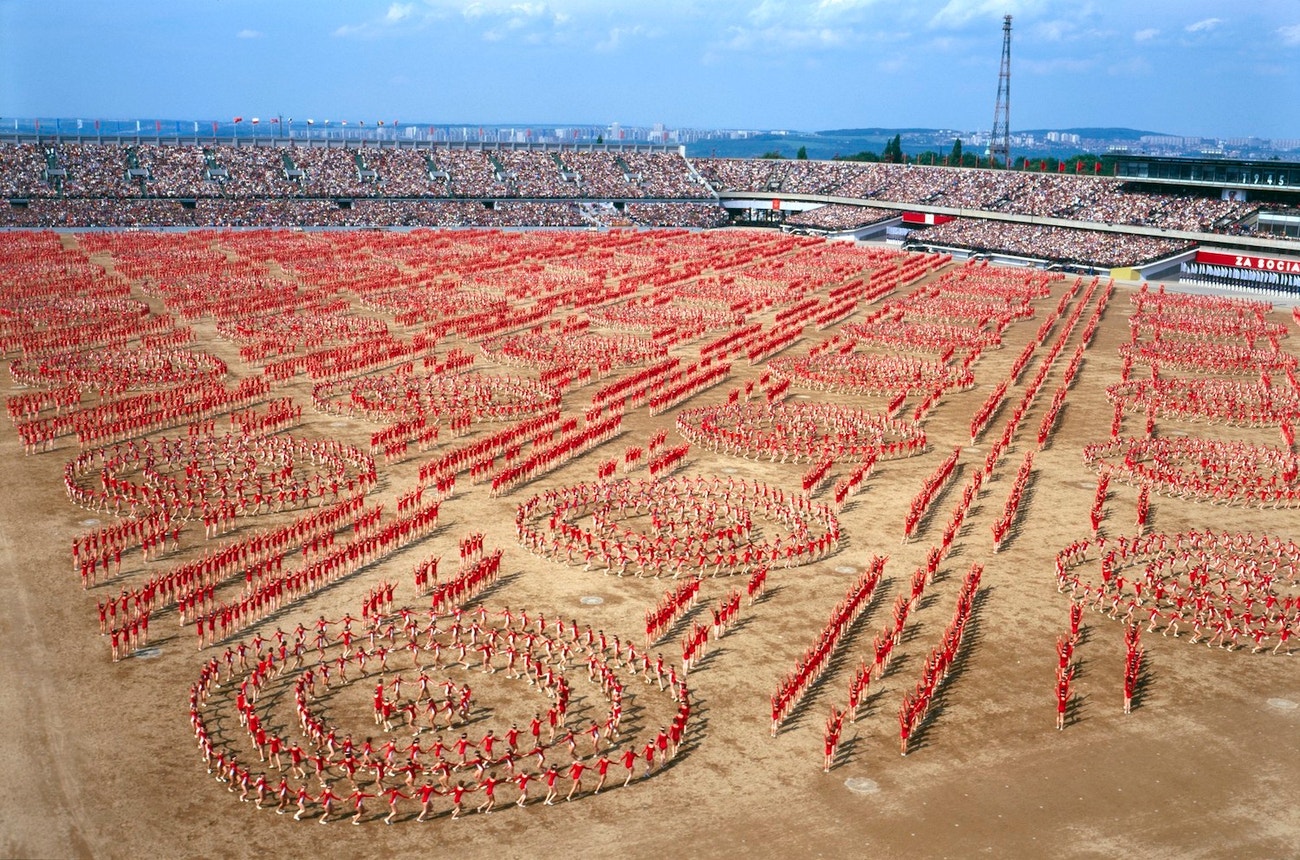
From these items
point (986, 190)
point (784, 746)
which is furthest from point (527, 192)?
point (784, 746)

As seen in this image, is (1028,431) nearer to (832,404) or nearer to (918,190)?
(832,404)

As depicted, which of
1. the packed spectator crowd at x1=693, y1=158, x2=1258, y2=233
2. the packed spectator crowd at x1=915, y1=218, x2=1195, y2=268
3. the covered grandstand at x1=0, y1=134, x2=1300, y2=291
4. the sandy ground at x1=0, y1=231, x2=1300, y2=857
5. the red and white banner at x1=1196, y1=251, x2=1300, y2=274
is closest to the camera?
the sandy ground at x1=0, y1=231, x2=1300, y2=857

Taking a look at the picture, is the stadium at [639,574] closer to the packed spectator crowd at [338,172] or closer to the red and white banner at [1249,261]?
the red and white banner at [1249,261]

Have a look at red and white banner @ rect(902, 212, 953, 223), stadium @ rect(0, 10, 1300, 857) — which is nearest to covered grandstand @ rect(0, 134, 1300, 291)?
red and white banner @ rect(902, 212, 953, 223)

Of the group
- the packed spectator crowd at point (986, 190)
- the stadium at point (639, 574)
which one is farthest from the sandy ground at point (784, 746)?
the packed spectator crowd at point (986, 190)

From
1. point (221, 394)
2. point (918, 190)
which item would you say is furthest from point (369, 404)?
point (918, 190)

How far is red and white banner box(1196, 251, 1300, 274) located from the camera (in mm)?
90125

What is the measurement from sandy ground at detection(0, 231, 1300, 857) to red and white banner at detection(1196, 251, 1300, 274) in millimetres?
70668

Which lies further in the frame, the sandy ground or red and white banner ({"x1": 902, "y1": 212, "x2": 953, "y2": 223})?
red and white banner ({"x1": 902, "y1": 212, "x2": 953, "y2": 223})

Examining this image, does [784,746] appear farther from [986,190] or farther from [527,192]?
[527,192]

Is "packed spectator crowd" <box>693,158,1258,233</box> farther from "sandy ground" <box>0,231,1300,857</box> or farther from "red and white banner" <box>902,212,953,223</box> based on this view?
"sandy ground" <box>0,231,1300,857</box>

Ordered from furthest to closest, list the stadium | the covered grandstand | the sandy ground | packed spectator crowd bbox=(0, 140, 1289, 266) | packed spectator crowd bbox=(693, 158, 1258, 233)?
1. packed spectator crowd bbox=(0, 140, 1289, 266)
2. packed spectator crowd bbox=(693, 158, 1258, 233)
3. the covered grandstand
4. the stadium
5. the sandy ground

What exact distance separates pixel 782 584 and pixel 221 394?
28.0 m

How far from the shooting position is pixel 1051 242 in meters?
110
